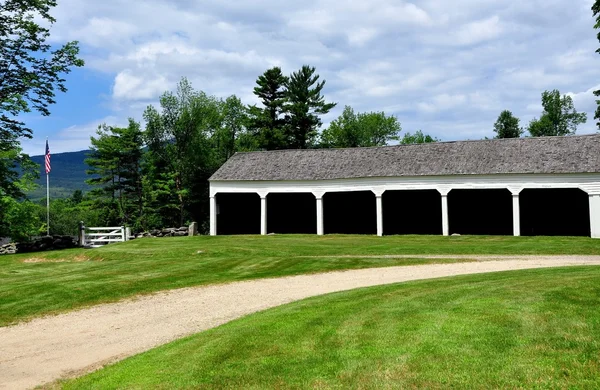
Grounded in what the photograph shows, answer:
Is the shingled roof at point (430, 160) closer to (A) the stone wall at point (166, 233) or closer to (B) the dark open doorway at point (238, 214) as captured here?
(B) the dark open doorway at point (238, 214)

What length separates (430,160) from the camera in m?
32.5

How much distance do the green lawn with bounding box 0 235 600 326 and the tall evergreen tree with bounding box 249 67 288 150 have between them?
35981 mm

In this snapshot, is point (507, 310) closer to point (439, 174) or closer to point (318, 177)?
point (439, 174)

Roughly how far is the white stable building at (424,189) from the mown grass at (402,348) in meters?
21.1

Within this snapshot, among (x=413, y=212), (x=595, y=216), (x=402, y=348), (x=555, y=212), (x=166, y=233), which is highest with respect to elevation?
(x=413, y=212)

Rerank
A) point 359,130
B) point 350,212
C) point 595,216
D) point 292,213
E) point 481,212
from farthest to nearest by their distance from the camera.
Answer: point 359,130 < point 292,213 < point 350,212 < point 481,212 < point 595,216

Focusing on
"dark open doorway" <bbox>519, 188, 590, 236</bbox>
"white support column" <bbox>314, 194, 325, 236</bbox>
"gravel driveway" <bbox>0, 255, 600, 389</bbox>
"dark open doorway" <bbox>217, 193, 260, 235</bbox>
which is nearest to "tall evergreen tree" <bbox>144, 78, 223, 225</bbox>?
"dark open doorway" <bbox>217, 193, 260, 235</bbox>

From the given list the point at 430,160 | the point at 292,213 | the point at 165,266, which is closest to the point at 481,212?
the point at 430,160

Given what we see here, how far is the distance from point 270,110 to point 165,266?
157 feet

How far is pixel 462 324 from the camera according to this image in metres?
7.23

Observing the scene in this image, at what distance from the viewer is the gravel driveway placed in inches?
320

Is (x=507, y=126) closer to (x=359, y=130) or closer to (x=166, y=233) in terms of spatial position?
(x=359, y=130)

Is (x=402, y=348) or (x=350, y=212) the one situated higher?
(x=350, y=212)

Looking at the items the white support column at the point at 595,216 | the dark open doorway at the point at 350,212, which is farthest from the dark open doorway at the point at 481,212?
the white support column at the point at 595,216
